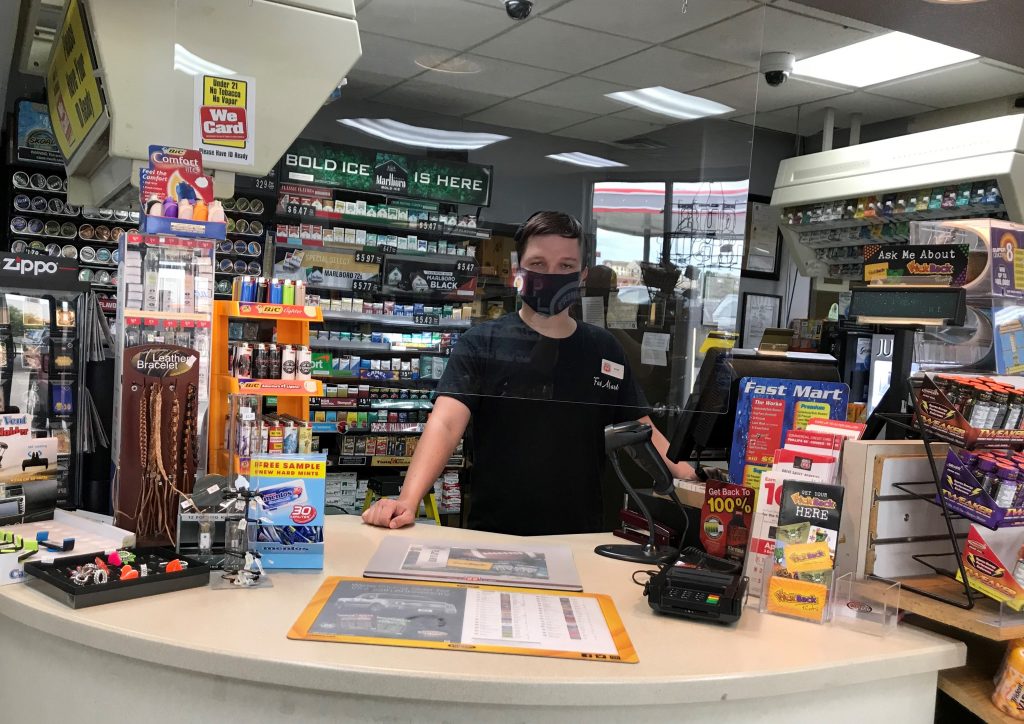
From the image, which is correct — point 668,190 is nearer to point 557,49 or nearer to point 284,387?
point 557,49

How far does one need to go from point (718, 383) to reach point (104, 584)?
1.74 m

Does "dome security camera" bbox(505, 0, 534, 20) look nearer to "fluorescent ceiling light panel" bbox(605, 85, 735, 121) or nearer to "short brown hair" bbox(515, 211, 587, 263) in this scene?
"fluorescent ceiling light panel" bbox(605, 85, 735, 121)

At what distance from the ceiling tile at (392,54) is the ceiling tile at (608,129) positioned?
1.44 ft

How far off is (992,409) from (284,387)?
7.04ft

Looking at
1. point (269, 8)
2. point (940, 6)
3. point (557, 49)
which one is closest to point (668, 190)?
point (557, 49)

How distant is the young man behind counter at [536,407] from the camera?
8.55ft

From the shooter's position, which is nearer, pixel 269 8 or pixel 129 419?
pixel 129 419

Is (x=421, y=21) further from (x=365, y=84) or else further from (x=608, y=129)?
(x=608, y=129)

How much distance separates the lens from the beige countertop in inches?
56.0

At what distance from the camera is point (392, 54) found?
241cm

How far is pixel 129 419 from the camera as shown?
2207mm

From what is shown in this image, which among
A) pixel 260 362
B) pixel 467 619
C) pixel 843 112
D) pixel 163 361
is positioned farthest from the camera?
pixel 843 112

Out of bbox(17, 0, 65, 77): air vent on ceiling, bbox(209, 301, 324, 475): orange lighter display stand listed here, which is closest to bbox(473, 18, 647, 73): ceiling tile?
bbox(209, 301, 324, 475): orange lighter display stand

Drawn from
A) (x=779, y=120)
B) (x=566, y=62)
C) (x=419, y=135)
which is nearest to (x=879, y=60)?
(x=779, y=120)
